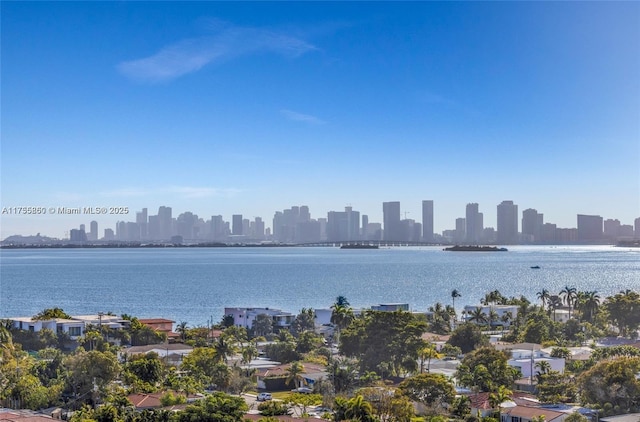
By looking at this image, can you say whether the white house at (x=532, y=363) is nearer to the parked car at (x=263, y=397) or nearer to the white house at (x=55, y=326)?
the parked car at (x=263, y=397)

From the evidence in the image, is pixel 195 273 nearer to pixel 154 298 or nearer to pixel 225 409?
pixel 154 298

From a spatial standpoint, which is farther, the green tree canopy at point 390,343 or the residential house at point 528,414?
the green tree canopy at point 390,343

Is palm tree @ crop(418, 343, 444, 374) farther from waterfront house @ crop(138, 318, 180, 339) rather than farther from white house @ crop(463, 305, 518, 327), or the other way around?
white house @ crop(463, 305, 518, 327)

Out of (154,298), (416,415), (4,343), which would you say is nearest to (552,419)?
(416,415)

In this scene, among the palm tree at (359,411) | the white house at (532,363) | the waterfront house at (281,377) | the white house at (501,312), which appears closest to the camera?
the palm tree at (359,411)

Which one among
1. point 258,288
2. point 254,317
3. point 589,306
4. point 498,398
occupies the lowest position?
point 258,288

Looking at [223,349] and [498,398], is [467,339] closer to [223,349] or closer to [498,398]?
[223,349]

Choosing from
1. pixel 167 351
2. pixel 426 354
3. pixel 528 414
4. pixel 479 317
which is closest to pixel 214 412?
pixel 528 414

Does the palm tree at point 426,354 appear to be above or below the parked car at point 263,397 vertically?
above

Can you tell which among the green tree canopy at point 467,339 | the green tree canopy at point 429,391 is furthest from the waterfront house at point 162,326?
the green tree canopy at point 429,391

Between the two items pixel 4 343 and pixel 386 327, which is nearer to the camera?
pixel 4 343

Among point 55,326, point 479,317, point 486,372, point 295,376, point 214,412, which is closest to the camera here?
point 214,412
